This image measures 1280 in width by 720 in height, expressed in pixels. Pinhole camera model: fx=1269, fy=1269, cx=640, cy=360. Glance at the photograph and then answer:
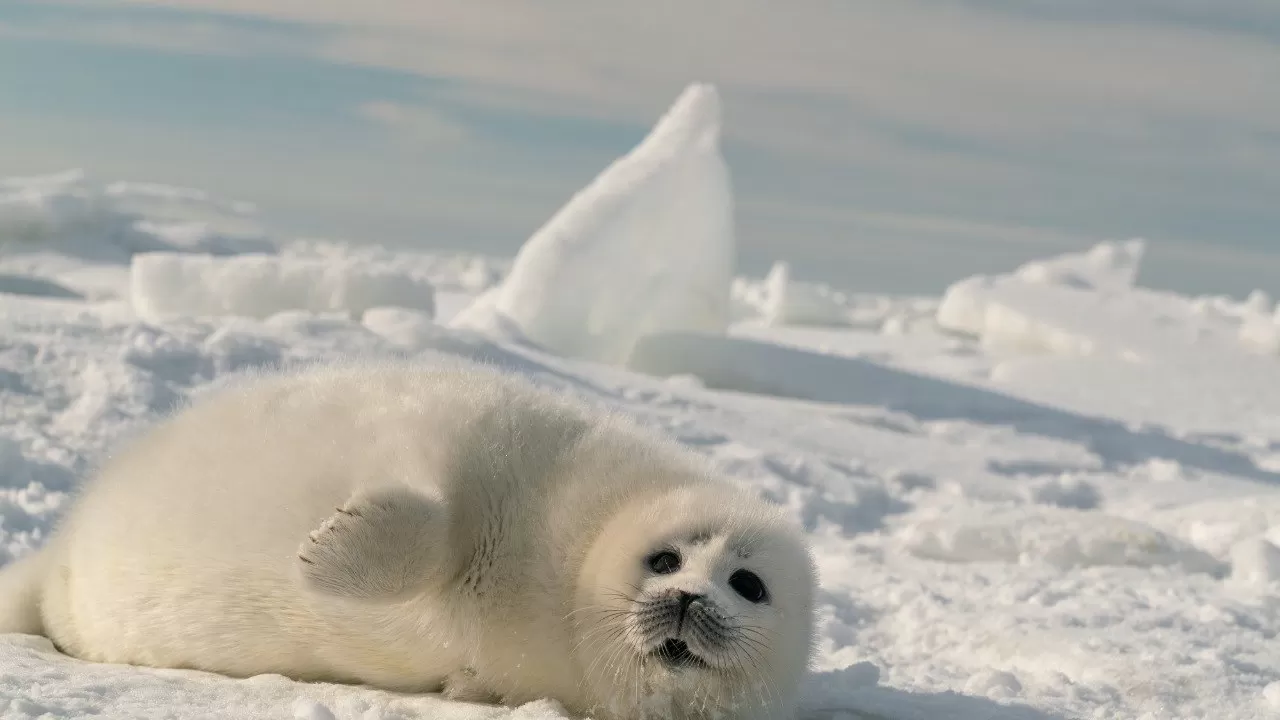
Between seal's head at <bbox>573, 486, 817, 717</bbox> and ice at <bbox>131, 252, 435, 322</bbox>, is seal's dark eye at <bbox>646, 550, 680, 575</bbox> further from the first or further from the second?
ice at <bbox>131, 252, 435, 322</bbox>

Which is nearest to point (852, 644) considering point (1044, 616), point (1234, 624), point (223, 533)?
point (1044, 616)

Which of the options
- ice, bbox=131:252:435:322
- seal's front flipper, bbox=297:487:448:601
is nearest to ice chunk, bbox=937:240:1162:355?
ice, bbox=131:252:435:322

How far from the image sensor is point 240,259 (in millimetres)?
8789

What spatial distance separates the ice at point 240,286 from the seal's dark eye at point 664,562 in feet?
22.0

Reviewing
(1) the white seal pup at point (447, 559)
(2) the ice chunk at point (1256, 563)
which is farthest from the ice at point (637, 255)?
(1) the white seal pup at point (447, 559)

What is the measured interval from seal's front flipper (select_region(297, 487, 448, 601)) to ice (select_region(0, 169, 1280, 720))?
7.9 inches

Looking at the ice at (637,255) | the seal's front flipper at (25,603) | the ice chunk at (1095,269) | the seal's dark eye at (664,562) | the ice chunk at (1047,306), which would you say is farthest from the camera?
the ice chunk at (1095,269)

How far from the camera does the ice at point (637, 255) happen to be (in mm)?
9539

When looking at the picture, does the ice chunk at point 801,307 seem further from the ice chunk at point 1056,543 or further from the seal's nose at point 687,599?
the seal's nose at point 687,599

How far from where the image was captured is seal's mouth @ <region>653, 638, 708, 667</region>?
213cm

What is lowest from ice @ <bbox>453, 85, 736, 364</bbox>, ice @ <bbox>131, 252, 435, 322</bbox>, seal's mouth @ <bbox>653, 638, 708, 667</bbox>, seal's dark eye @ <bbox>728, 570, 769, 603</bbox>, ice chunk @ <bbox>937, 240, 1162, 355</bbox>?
seal's mouth @ <bbox>653, 638, 708, 667</bbox>

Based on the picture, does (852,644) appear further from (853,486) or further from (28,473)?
(28,473)

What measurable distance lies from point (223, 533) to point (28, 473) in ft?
6.09

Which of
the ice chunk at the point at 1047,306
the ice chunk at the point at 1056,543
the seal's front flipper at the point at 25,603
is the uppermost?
the ice chunk at the point at 1047,306
